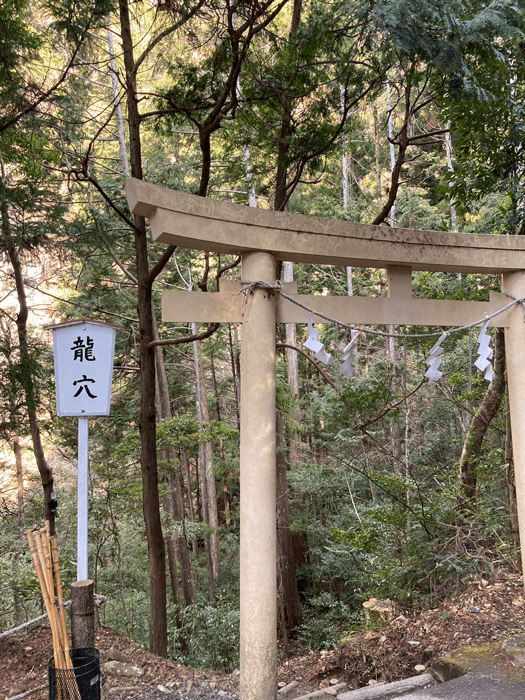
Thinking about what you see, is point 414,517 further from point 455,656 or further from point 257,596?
point 257,596

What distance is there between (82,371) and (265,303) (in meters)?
1.15

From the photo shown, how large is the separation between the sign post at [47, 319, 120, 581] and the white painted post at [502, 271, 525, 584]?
2602mm

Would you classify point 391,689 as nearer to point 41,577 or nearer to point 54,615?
point 54,615

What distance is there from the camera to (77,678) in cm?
275

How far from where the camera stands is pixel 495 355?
5348 millimetres

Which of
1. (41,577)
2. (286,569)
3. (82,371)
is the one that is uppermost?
(82,371)

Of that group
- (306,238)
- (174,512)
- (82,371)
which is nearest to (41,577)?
(82,371)

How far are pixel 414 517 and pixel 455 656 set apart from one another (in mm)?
2116

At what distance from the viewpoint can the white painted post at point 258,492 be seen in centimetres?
280

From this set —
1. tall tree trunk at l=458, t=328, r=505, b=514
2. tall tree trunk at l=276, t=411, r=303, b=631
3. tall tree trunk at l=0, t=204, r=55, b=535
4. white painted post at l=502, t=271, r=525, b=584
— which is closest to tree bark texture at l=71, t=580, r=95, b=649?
tall tree trunk at l=0, t=204, r=55, b=535

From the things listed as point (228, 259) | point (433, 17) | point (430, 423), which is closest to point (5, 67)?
point (433, 17)

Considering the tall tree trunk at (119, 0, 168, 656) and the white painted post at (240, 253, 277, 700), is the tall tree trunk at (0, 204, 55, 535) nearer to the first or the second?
the tall tree trunk at (119, 0, 168, 656)

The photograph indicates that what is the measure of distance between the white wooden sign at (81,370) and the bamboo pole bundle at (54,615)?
709 millimetres

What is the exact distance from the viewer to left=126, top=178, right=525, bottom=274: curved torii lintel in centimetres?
264
